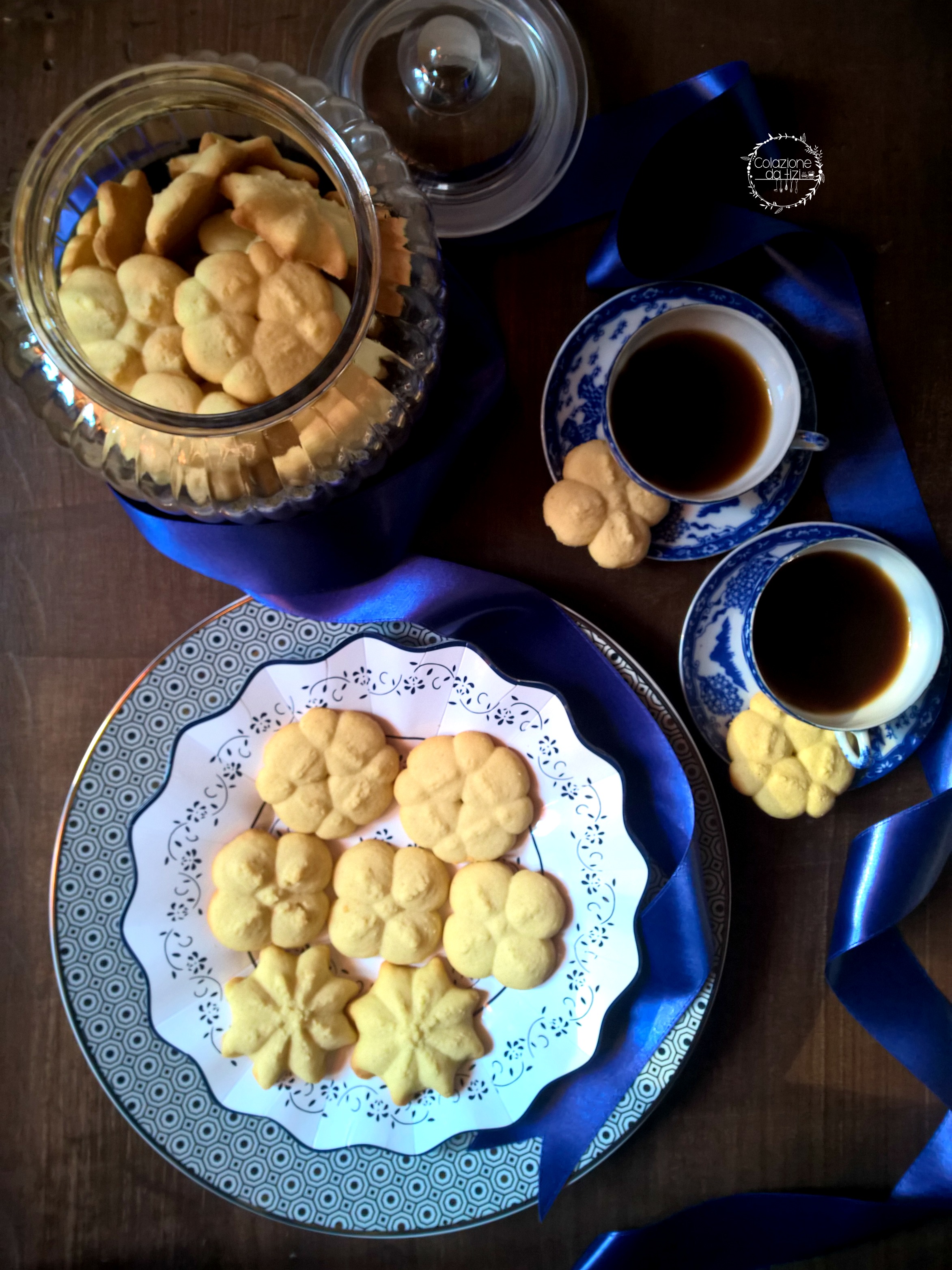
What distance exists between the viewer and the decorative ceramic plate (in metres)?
0.76

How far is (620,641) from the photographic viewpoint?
808 millimetres

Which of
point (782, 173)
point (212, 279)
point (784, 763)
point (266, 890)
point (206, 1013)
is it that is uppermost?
point (782, 173)

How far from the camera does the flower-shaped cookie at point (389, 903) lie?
76 cm

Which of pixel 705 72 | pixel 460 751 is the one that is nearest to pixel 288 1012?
pixel 460 751

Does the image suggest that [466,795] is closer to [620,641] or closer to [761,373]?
[620,641]

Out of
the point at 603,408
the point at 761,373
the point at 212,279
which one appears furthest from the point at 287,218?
the point at 761,373

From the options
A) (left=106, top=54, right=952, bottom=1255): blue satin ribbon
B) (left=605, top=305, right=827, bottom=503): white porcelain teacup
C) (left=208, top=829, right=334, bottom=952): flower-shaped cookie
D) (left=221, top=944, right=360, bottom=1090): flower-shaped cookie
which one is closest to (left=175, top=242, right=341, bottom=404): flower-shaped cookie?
(left=106, top=54, right=952, bottom=1255): blue satin ribbon

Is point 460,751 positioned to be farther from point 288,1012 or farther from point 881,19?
point 881,19

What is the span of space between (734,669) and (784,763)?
0.31 ft

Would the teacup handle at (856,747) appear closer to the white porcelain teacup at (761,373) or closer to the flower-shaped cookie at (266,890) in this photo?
the white porcelain teacup at (761,373)

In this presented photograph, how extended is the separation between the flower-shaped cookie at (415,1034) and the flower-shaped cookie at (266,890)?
0.30ft

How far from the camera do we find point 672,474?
768 mm

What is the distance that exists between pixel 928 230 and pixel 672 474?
0.35 metres

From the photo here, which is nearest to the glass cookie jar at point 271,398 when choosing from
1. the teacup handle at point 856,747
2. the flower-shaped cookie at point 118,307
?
the flower-shaped cookie at point 118,307
